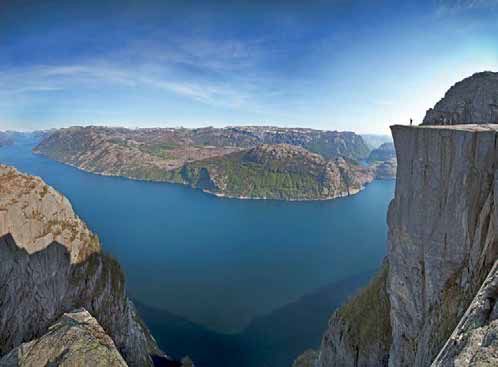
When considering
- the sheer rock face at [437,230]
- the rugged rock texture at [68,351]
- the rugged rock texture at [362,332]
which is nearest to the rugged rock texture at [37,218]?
the rugged rock texture at [68,351]

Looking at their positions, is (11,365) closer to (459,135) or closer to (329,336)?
(329,336)

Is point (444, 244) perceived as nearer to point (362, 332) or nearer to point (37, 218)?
point (362, 332)

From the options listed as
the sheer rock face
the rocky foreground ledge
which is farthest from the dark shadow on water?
the rocky foreground ledge

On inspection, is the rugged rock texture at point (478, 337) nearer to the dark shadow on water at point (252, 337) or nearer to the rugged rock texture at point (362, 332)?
the rugged rock texture at point (362, 332)

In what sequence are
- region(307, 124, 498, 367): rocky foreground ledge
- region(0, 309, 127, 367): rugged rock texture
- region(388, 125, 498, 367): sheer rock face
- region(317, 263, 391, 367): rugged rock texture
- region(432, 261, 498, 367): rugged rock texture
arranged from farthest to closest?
region(317, 263, 391, 367): rugged rock texture, region(0, 309, 127, 367): rugged rock texture, region(388, 125, 498, 367): sheer rock face, region(307, 124, 498, 367): rocky foreground ledge, region(432, 261, 498, 367): rugged rock texture

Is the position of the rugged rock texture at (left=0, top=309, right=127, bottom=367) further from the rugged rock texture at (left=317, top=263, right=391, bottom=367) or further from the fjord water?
the fjord water

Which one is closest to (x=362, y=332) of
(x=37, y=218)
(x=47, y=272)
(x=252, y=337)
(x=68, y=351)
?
(x=68, y=351)
